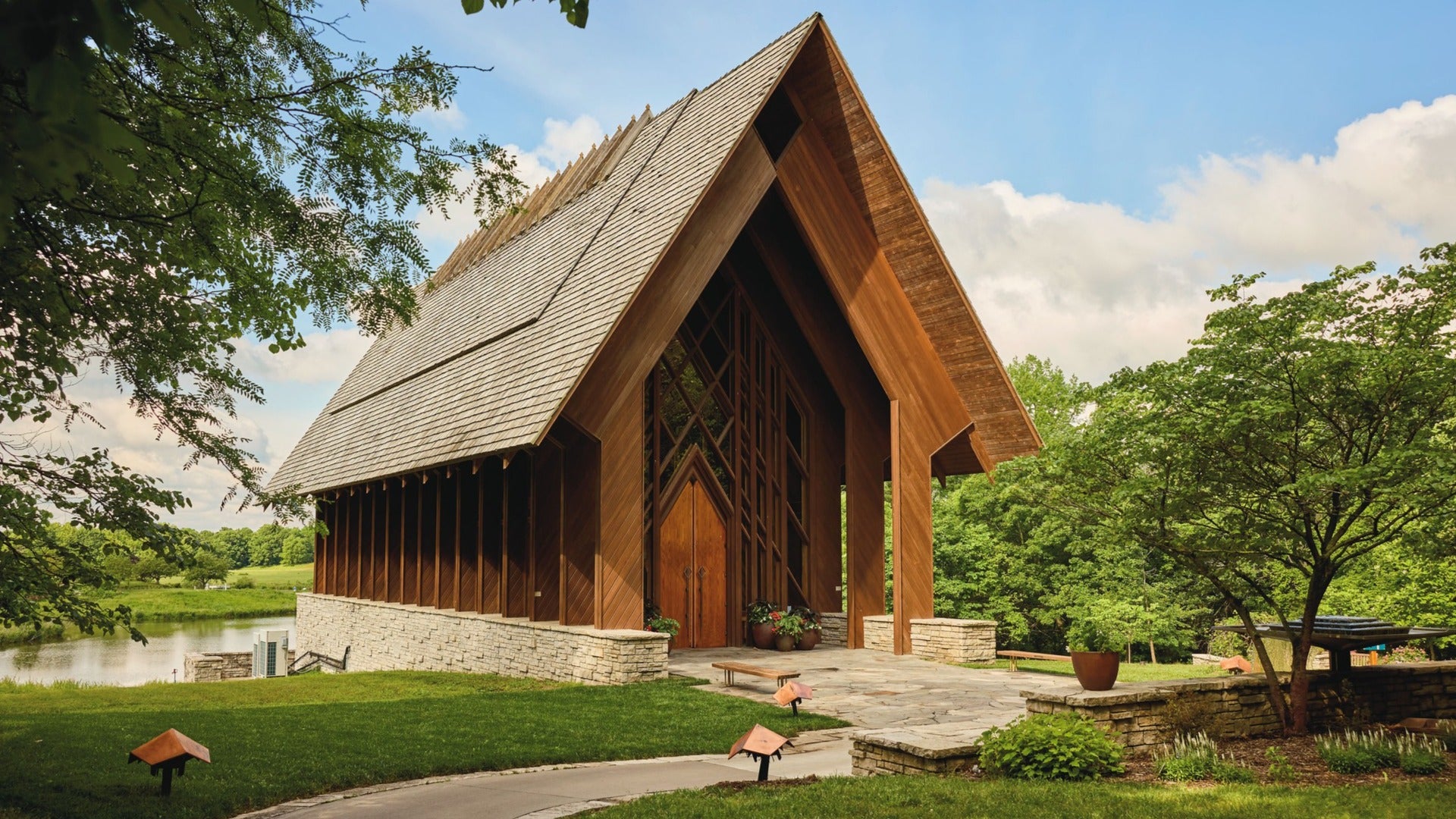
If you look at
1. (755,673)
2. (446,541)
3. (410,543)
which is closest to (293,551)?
(410,543)

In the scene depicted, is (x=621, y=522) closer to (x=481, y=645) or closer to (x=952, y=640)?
(x=481, y=645)

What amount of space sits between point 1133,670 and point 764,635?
652cm

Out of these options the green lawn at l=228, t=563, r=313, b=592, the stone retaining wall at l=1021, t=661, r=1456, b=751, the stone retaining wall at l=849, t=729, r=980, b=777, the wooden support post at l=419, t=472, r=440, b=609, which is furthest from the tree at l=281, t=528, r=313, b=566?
the stone retaining wall at l=1021, t=661, r=1456, b=751

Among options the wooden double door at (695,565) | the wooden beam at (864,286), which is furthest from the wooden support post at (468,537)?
the wooden beam at (864,286)

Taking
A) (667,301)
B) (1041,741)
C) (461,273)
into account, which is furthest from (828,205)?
(461,273)

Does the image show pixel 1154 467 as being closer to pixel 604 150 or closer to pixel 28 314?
pixel 28 314

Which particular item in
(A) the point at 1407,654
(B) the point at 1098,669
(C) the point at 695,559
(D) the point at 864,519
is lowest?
(A) the point at 1407,654

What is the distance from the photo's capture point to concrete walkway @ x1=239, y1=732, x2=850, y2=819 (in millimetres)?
7422

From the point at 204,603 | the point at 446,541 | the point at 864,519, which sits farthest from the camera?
the point at 204,603

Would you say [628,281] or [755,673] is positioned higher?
[628,281]

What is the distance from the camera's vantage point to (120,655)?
33.3 metres

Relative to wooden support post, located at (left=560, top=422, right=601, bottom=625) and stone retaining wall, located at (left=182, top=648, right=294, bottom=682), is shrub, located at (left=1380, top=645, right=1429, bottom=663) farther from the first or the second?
stone retaining wall, located at (left=182, top=648, right=294, bottom=682)

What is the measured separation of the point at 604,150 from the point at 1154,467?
1731 centimetres

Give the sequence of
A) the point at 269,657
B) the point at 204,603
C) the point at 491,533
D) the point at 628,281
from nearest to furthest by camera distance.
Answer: the point at 628,281
the point at 491,533
the point at 269,657
the point at 204,603
